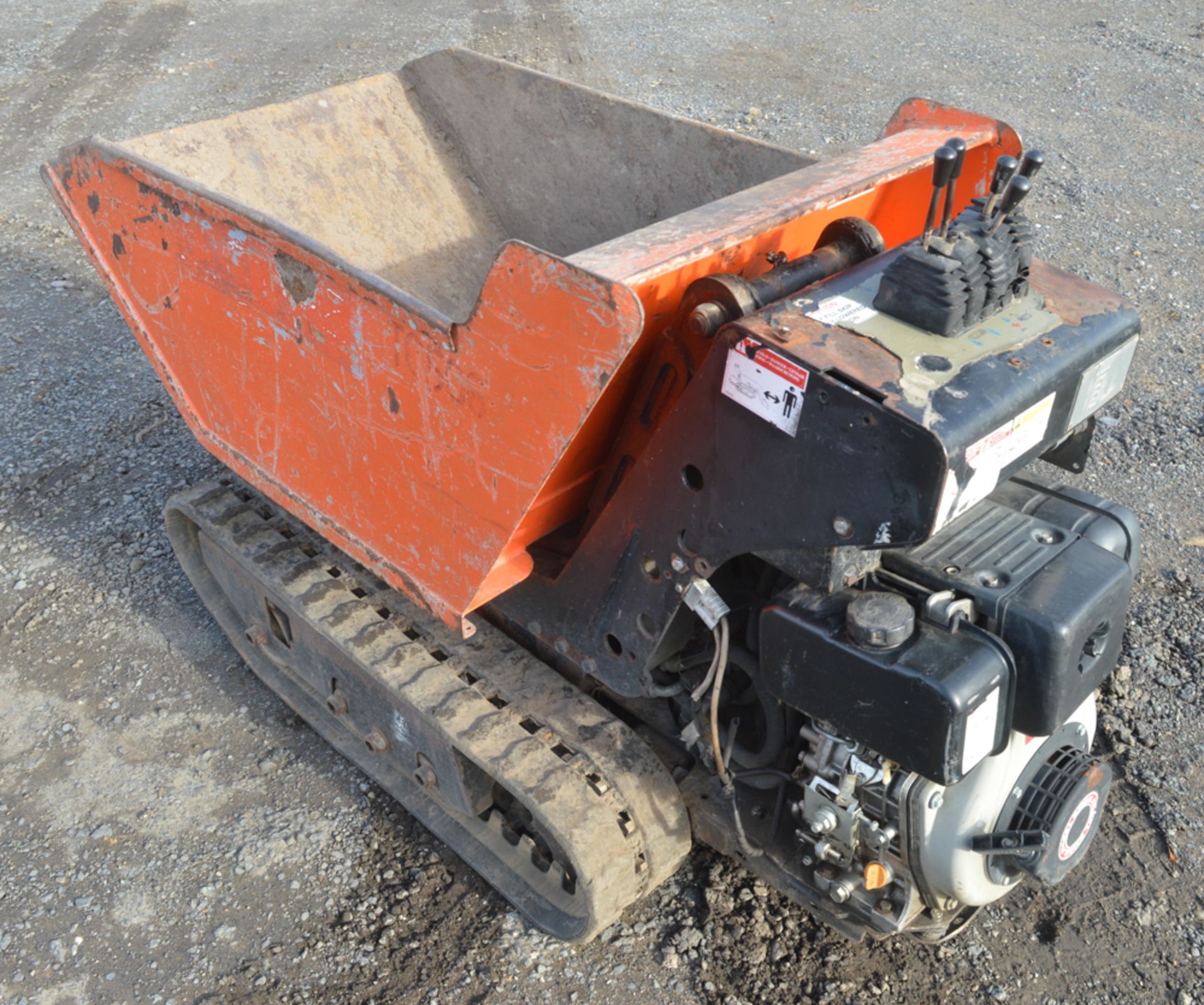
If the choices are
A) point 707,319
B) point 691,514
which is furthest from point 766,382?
point 691,514

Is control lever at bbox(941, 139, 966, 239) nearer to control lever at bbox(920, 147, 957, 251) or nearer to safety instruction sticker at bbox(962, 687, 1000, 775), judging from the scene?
control lever at bbox(920, 147, 957, 251)

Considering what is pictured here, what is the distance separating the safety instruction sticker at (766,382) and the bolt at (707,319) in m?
0.13

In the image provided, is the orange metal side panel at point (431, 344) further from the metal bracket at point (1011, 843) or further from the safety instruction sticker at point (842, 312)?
the metal bracket at point (1011, 843)

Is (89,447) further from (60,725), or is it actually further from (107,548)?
(60,725)

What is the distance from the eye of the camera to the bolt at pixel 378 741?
2986mm

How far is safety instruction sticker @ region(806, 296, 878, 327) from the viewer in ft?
6.73

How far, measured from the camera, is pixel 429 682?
2791 millimetres

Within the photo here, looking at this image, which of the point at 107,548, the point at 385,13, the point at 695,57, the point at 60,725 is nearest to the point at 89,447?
the point at 107,548

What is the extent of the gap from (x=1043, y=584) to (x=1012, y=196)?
727 mm

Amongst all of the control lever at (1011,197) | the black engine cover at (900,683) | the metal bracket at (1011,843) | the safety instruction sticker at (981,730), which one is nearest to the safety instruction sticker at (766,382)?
the black engine cover at (900,683)

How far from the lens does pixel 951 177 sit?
1969 mm

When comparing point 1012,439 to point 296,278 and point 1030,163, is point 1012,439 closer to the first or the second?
point 1030,163

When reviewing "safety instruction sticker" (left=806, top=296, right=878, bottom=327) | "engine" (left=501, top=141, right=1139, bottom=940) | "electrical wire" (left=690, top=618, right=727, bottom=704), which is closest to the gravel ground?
"engine" (left=501, top=141, right=1139, bottom=940)

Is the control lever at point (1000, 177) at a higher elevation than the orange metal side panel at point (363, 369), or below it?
higher
